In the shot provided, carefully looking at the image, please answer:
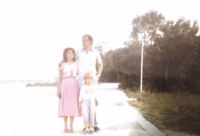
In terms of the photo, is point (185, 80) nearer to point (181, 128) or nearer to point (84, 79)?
point (181, 128)

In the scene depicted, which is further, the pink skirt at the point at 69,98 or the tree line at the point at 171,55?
the tree line at the point at 171,55

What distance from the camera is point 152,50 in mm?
5547

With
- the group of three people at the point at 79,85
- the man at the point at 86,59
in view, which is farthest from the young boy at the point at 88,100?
the man at the point at 86,59

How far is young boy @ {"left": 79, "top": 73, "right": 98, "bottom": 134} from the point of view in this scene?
2686 millimetres

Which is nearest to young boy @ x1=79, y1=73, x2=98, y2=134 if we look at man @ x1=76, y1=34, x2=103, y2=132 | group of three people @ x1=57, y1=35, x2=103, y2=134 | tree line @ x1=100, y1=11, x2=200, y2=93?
group of three people @ x1=57, y1=35, x2=103, y2=134

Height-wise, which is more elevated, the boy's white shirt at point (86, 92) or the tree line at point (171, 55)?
the tree line at point (171, 55)

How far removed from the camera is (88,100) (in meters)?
2.73

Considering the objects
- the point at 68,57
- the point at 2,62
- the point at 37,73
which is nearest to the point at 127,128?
the point at 68,57

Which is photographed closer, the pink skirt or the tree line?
the pink skirt

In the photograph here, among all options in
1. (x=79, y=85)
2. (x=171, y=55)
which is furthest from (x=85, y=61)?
(x=171, y=55)

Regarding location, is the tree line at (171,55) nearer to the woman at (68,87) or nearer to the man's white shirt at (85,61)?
the man's white shirt at (85,61)

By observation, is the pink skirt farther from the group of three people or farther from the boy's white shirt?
the boy's white shirt

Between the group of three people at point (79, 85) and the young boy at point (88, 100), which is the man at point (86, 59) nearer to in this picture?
the group of three people at point (79, 85)

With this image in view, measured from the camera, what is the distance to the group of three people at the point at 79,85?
2.72 meters
